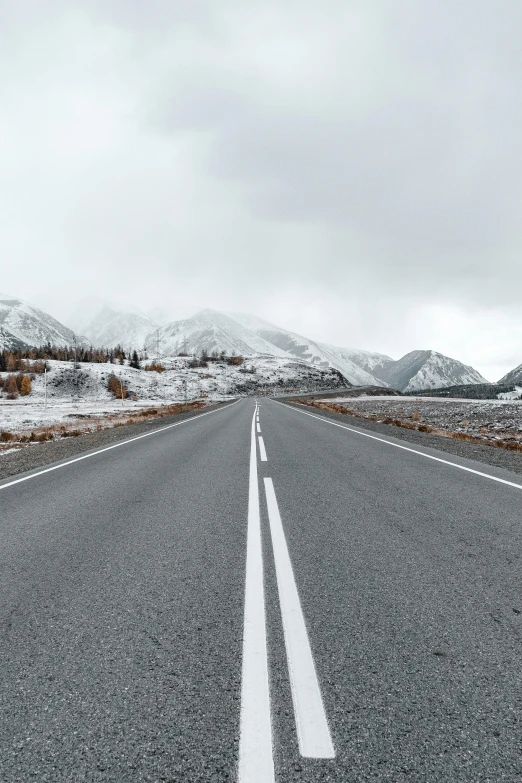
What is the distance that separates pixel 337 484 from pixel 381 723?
5.23 metres

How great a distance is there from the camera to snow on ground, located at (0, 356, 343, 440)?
86812mm

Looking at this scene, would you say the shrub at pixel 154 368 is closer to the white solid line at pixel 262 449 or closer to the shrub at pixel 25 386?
the shrub at pixel 25 386

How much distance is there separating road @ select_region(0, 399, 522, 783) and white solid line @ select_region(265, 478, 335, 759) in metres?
0.01

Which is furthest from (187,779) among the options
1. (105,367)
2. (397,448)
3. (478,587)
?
(105,367)

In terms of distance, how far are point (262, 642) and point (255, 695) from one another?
0.47 metres

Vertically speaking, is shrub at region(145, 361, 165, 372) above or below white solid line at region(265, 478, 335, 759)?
above

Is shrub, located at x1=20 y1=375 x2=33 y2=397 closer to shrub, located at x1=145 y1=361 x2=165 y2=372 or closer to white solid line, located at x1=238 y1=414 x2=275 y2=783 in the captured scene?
shrub, located at x1=145 y1=361 x2=165 y2=372

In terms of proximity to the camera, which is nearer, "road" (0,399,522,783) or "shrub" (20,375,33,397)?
"road" (0,399,522,783)

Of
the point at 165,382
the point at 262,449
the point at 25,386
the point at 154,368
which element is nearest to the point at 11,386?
the point at 25,386

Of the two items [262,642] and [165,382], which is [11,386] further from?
[262,642]

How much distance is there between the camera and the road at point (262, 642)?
5.69ft

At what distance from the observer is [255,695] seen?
2047 mm

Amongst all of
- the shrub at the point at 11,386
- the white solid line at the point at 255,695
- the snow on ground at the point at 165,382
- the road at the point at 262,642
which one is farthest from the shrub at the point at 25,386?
the white solid line at the point at 255,695

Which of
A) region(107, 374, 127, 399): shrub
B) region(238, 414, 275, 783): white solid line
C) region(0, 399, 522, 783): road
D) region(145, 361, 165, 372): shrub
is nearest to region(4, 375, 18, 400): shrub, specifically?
region(107, 374, 127, 399): shrub
